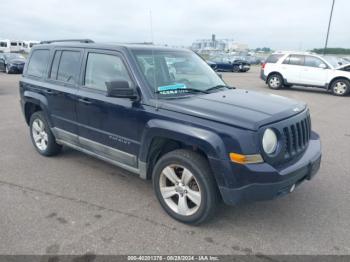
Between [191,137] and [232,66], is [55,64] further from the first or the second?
[232,66]

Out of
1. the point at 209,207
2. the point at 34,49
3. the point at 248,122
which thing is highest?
the point at 34,49

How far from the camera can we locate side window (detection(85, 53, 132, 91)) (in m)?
3.81

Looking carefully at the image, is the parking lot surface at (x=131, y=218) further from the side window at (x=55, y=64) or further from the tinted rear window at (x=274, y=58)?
the tinted rear window at (x=274, y=58)

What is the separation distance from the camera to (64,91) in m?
4.46

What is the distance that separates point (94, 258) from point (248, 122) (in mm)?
1847

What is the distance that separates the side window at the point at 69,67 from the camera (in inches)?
172

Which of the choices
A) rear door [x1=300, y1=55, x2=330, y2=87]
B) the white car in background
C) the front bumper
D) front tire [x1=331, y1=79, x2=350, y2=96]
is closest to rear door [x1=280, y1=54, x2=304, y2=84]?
the white car in background

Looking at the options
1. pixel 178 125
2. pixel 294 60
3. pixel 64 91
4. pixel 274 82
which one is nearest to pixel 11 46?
pixel 274 82

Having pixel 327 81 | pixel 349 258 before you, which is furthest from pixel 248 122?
pixel 327 81

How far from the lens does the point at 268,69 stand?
1522cm

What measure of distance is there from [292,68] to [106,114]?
12.6 meters

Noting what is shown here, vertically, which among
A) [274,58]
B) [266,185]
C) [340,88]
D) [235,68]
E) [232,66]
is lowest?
[235,68]

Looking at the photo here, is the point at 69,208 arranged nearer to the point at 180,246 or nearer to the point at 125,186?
the point at 125,186

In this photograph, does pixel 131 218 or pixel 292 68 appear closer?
pixel 131 218
